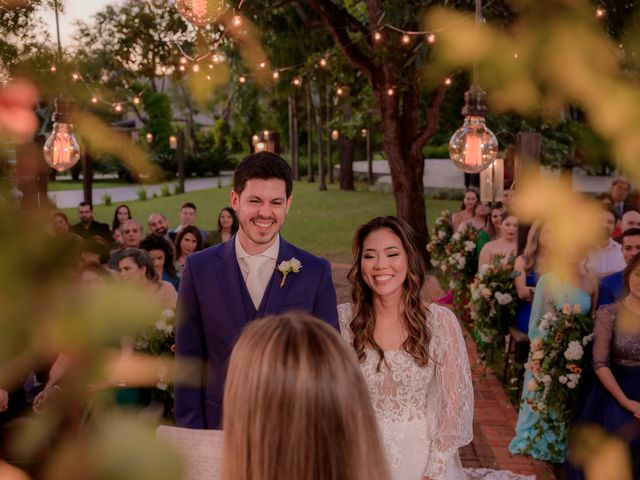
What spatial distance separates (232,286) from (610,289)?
3.31 metres

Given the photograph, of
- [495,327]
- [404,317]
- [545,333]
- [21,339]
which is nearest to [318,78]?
[495,327]

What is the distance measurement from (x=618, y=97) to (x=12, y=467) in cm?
92

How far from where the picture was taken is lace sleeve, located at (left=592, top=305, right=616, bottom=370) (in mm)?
4051

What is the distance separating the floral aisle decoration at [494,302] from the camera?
20.6ft

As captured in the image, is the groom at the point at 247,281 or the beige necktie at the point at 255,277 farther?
the beige necktie at the point at 255,277

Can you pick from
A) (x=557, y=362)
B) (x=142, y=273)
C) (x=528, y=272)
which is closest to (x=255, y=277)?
(x=142, y=273)

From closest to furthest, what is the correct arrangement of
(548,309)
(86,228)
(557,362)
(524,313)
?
1. (86,228)
2. (557,362)
3. (548,309)
4. (524,313)

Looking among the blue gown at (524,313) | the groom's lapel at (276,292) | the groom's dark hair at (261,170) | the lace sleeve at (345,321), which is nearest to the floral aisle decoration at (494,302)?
the blue gown at (524,313)

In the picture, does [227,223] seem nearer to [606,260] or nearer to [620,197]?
[606,260]

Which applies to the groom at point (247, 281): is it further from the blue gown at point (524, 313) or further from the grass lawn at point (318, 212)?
the grass lawn at point (318, 212)

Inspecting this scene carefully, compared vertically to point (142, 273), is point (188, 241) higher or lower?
lower

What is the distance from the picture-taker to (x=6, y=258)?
368 millimetres

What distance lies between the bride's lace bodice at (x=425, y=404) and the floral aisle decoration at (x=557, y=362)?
180 cm

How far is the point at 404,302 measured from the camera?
302 centimetres
